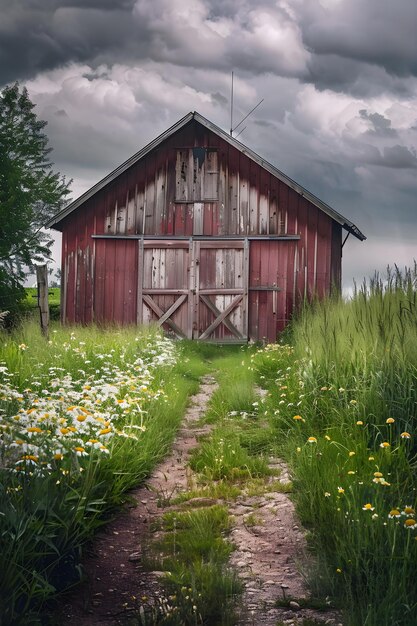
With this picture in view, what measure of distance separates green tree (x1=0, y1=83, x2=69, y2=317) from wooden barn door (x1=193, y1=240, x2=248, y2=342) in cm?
759

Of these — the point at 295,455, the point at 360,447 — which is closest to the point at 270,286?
the point at 295,455

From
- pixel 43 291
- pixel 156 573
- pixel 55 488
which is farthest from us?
pixel 43 291

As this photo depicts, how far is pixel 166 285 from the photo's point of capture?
18.8 meters

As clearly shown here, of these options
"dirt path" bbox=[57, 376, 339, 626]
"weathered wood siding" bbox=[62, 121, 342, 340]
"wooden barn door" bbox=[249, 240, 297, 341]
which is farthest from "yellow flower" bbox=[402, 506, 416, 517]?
"wooden barn door" bbox=[249, 240, 297, 341]

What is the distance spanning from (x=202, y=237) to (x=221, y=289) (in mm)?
1510

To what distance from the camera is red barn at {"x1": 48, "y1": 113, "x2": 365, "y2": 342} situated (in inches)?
727

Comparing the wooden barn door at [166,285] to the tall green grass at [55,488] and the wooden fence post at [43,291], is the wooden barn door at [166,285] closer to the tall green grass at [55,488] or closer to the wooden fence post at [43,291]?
the wooden fence post at [43,291]

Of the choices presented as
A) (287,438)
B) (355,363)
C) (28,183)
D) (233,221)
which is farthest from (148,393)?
(28,183)

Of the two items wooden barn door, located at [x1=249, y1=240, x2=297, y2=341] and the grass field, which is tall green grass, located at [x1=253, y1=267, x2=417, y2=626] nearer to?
the grass field

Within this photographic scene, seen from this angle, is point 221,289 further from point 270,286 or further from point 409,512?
point 409,512

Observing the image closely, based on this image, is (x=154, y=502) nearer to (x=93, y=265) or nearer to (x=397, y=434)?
(x=397, y=434)

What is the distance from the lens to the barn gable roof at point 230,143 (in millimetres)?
17922

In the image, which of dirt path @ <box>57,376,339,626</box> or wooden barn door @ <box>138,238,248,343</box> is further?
wooden barn door @ <box>138,238,248,343</box>

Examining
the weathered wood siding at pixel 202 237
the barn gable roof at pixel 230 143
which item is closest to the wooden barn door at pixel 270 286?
the weathered wood siding at pixel 202 237
